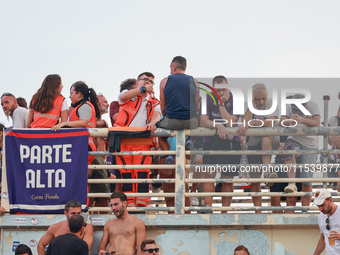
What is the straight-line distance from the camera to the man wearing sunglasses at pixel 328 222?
19.8 ft

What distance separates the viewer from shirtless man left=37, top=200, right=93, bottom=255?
6.51 m

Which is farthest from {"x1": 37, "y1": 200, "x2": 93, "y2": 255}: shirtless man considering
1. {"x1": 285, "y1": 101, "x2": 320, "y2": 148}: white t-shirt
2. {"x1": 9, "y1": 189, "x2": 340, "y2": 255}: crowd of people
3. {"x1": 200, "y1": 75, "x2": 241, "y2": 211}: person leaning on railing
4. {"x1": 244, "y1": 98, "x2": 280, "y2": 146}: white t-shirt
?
{"x1": 285, "y1": 101, "x2": 320, "y2": 148}: white t-shirt

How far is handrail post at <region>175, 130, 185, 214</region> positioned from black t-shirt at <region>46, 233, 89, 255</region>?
155cm

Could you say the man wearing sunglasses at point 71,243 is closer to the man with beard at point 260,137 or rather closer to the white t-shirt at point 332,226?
the man with beard at point 260,137

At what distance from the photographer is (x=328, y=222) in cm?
623

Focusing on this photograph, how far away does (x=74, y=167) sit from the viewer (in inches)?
276

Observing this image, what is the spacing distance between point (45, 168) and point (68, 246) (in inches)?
65.6

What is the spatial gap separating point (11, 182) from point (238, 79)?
4.09 meters

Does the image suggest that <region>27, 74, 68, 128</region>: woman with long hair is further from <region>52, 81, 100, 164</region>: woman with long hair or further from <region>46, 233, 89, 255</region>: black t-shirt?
<region>46, 233, 89, 255</region>: black t-shirt

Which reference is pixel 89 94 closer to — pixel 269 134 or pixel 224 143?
pixel 224 143

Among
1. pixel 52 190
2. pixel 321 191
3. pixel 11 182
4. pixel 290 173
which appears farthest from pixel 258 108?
pixel 11 182

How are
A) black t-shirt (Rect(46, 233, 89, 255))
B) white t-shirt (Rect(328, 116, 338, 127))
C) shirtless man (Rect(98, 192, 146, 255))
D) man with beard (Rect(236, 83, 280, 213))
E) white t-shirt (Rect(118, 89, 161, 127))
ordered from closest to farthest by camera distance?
black t-shirt (Rect(46, 233, 89, 255)) < shirtless man (Rect(98, 192, 146, 255)) < man with beard (Rect(236, 83, 280, 213)) < white t-shirt (Rect(118, 89, 161, 127)) < white t-shirt (Rect(328, 116, 338, 127))

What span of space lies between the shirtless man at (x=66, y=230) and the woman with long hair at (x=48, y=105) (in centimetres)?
152

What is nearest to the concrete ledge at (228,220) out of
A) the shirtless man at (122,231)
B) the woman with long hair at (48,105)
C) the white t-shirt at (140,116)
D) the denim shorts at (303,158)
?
the shirtless man at (122,231)
